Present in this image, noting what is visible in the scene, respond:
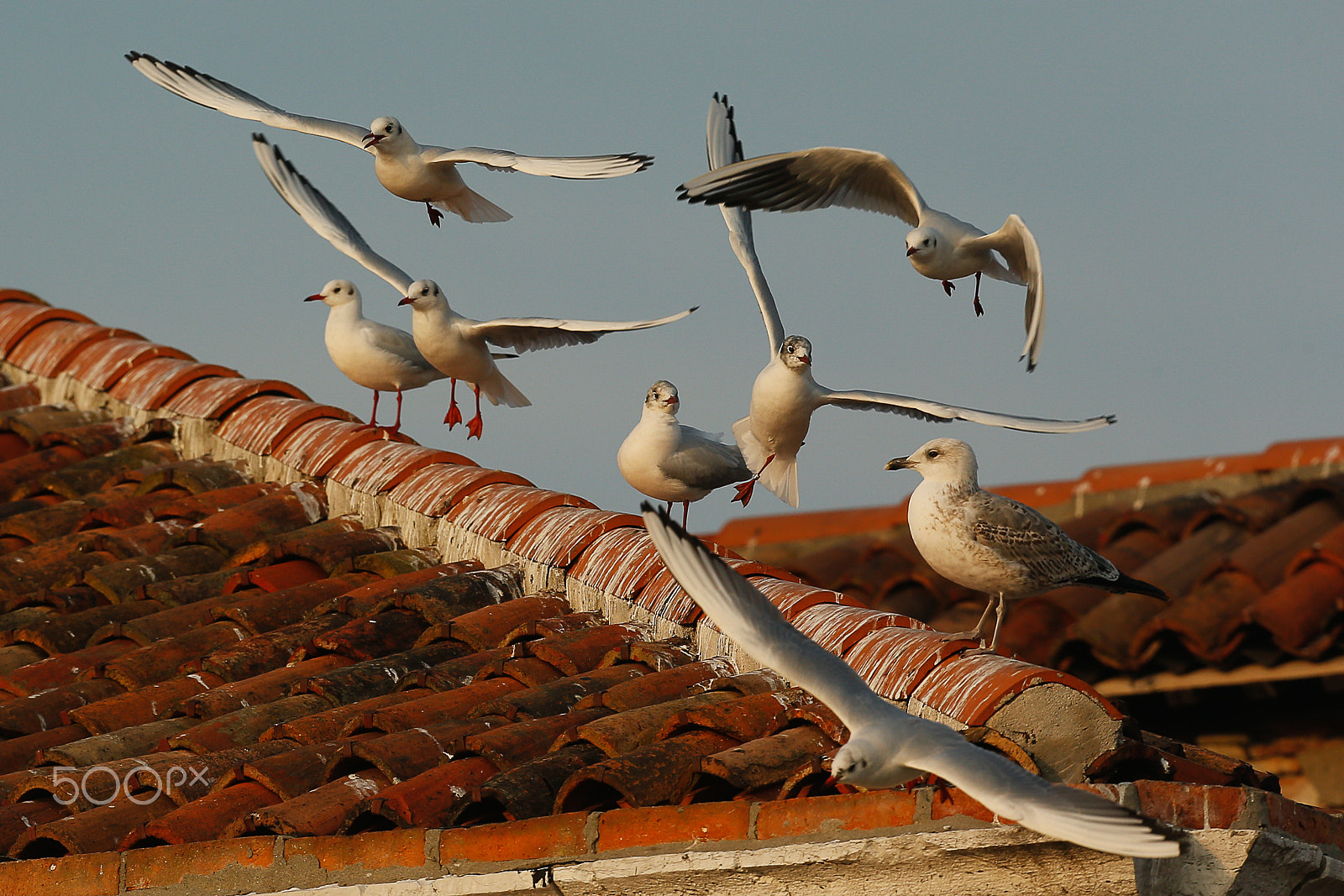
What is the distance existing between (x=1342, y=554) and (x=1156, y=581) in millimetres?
1277

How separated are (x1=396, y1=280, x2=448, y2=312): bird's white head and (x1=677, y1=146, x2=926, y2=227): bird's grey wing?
68.4 inches

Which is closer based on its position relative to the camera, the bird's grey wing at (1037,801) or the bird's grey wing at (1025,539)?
the bird's grey wing at (1037,801)

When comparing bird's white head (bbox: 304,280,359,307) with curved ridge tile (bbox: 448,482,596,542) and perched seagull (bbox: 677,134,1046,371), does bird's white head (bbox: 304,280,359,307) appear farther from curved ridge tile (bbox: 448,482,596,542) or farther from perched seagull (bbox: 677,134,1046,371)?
perched seagull (bbox: 677,134,1046,371)

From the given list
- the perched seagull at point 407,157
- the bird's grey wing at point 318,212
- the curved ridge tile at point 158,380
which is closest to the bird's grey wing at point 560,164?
the perched seagull at point 407,157

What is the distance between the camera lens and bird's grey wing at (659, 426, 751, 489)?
18.5ft

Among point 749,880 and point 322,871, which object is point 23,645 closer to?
point 322,871

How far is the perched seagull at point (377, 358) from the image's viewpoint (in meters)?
7.17

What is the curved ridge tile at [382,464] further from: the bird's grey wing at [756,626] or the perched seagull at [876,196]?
the bird's grey wing at [756,626]

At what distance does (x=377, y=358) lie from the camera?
7180 mm

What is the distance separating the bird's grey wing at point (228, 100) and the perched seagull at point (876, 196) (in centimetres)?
192

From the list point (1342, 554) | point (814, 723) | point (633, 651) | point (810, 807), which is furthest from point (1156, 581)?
point (810, 807)

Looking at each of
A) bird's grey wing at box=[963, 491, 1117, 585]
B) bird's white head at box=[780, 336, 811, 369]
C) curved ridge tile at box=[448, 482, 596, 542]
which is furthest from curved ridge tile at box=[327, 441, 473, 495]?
bird's grey wing at box=[963, 491, 1117, 585]

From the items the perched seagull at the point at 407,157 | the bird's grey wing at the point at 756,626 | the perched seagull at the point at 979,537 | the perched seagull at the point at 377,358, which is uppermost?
the perched seagull at the point at 407,157

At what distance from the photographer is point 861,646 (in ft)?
13.2
